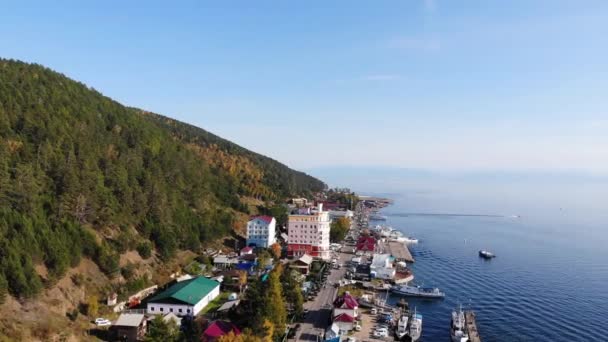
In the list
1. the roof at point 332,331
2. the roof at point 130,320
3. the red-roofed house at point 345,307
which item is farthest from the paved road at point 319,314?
the roof at point 130,320

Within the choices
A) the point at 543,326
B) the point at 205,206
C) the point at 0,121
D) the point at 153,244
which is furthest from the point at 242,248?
the point at 543,326

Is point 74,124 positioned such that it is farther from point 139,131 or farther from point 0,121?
point 139,131

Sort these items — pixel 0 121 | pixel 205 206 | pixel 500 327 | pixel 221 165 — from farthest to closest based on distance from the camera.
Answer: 1. pixel 221 165
2. pixel 205 206
3. pixel 0 121
4. pixel 500 327

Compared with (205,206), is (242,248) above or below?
below

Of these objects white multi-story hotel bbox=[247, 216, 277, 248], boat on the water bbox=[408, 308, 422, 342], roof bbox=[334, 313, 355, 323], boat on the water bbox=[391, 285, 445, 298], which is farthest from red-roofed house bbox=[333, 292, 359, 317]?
white multi-story hotel bbox=[247, 216, 277, 248]

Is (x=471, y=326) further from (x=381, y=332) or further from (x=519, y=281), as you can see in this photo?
(x=519, y=281)

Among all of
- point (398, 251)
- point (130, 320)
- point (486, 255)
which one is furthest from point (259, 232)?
point (486, 255)

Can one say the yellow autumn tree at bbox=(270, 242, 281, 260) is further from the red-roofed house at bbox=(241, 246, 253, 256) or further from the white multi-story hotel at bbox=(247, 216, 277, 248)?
the white multi-story hotel at bbox=(247, 216, 277, 248)
